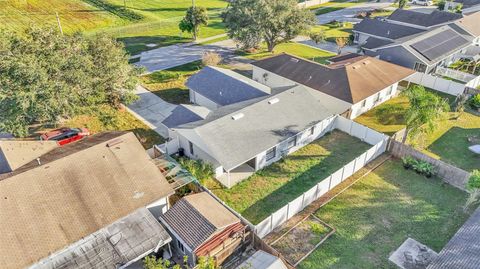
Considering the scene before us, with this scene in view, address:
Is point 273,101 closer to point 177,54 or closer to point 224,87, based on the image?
point 224,87

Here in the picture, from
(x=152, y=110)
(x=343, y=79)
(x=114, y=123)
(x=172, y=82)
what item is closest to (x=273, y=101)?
(x=343, y=79)

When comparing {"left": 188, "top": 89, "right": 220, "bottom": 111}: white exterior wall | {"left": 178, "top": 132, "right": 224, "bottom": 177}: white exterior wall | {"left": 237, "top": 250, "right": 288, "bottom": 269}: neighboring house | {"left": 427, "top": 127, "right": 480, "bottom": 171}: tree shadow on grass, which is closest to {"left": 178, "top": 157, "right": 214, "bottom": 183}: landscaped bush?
{"left": 178, "top": 132, "right": 224, "bottom": 177}: white exterior wall

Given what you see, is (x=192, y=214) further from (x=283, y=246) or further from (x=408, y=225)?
(x=408, y=225)

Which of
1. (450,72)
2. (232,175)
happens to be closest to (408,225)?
(232,175)

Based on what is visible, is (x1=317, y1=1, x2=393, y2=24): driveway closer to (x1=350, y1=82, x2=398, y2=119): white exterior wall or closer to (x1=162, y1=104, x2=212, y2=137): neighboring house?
(x1=350, y1=82, x2=398, y2=119): white exterior wall

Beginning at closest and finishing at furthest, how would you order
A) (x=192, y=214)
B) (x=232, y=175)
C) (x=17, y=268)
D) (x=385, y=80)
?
1. (x=17, y=268)
2. (x=192, y=214)
3. (x=232, y=175)
4. (x=385, y=80)

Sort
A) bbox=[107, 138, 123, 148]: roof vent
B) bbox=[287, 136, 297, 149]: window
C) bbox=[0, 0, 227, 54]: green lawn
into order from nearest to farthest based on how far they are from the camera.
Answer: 1. bbox=[107, 138, 123, 148]: roof vent
2. bbox=[287, 136, 297, 149]: window
3. bbox=[0, 0, 227, 54]: green lawn
